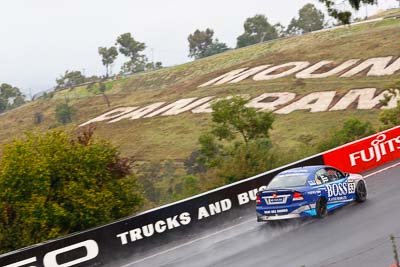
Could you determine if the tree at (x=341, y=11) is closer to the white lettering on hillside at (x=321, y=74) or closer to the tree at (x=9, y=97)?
the white lettering on hillside at (x=321, y=74)

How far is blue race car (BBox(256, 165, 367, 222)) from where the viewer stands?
17.4 metres

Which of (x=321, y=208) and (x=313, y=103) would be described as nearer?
(x=321, y=208)

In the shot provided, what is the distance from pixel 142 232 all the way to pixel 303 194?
4650 mm

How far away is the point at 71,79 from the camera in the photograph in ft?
540

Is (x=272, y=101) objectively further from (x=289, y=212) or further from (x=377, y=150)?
(x=289, y=212)

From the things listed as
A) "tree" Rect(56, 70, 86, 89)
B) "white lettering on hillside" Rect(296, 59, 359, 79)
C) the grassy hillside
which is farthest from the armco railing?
"tree" Rect(56, 70, 86, 89)

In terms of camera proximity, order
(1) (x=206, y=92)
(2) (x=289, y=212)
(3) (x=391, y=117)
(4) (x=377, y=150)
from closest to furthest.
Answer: (2) (x=289, y=212)
(4) (x=377, y=150)
(3) (x=391, y=117)
(1) (x=206, y=92)

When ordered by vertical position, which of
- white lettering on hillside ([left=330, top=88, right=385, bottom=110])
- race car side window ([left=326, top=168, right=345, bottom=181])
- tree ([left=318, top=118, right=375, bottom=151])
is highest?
race car side window ([left=326, top=168, right=345, bottom=181])

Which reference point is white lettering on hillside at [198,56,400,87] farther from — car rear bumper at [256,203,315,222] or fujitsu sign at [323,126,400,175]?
car rear bumper at [256,203,315,222]

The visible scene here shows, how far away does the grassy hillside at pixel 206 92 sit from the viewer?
7194cm

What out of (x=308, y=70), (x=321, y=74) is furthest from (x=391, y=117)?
(x=308, y=70)

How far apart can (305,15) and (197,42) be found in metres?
32.0

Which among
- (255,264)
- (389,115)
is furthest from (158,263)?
(389,115)

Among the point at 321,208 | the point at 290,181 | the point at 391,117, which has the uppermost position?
the point at 290,181
